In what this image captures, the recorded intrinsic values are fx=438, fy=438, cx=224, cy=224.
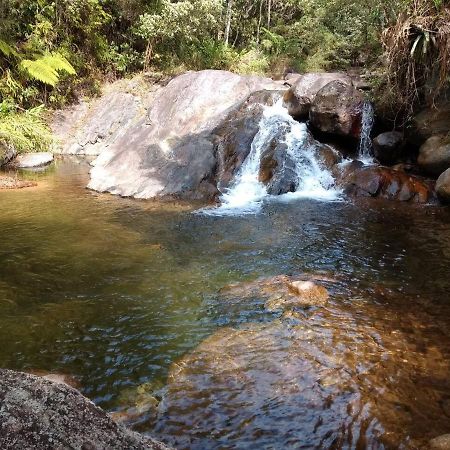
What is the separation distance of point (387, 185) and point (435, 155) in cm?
129

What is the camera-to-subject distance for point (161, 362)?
425cm

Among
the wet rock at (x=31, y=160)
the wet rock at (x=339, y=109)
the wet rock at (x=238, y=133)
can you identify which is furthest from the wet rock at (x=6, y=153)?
the wet rock at (x=339, y=109)

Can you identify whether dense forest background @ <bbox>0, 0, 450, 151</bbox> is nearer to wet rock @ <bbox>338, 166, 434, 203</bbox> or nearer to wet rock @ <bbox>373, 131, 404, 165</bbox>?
wet rock @ <bbox>373, 131, 404, 165</bbox>

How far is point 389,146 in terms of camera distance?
11445 millimetres

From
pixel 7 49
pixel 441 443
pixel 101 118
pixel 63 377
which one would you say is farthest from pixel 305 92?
pixel 7 49

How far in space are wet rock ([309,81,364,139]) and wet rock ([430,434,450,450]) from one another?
960 centimetres

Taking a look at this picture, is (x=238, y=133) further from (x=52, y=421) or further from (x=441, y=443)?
(x=52, y=421)

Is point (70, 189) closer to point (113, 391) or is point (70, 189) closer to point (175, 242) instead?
point (175, 242)

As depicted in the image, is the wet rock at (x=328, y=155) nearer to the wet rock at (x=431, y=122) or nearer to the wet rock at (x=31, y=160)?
the wet rock at (x=431, y=122)

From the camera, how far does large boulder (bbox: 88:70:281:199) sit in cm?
1111

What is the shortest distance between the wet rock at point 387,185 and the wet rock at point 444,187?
36 cm

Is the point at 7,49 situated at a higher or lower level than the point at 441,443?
higher

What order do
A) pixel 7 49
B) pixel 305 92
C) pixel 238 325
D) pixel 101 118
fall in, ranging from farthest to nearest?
pixel 101 118, pixel 7 49, pixel 305 92, pixel 238 325

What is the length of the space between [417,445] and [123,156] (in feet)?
35.8
